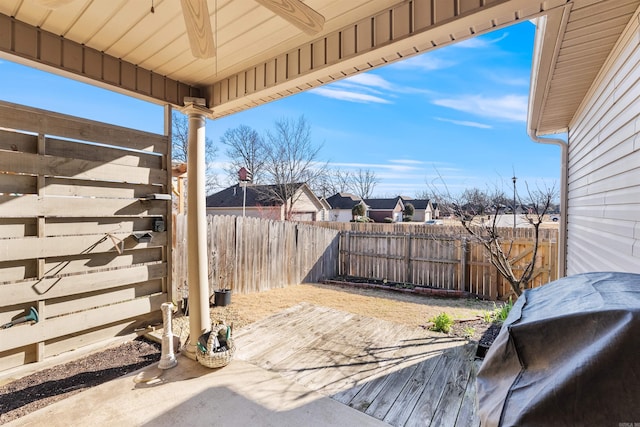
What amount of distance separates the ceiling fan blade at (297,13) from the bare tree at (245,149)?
1754 centimetres

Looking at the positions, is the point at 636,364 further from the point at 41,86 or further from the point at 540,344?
the point at 41,86

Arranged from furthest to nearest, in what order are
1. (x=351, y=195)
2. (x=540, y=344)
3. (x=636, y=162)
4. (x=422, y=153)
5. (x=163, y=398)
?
(x=351, y=195) → (x=422, y=153) → (x=163, y=398) → (x=636, y=162) → (x=540, y=344)

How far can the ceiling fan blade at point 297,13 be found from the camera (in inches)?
53.7

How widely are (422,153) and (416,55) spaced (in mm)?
25065

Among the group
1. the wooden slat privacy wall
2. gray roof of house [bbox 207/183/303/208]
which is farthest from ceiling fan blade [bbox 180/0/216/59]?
gray roof of house [bbox 207/183/303/208]

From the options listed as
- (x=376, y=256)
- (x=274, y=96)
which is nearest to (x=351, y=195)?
(x=376, y=256)

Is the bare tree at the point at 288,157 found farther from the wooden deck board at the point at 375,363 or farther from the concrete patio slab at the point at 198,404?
the concrete patio slab at the point at 198,404

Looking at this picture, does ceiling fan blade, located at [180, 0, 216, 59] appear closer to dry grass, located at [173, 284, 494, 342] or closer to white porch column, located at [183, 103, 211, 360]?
white porch column, located at [183, 103, 211, 360]

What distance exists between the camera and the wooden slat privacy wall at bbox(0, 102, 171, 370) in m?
2.38

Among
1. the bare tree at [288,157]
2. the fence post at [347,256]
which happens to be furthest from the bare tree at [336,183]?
the fence post at [347,256]

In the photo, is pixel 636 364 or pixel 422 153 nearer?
pixel 636 364

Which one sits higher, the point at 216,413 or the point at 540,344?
the point at 540,344

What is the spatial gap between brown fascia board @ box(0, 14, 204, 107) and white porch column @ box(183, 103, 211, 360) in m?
0.55

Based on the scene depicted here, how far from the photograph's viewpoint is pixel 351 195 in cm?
2938
